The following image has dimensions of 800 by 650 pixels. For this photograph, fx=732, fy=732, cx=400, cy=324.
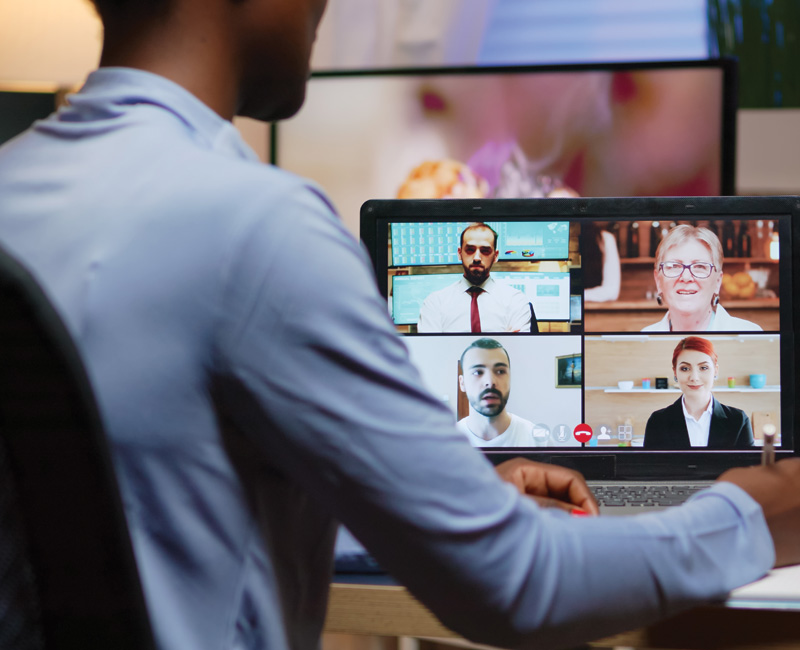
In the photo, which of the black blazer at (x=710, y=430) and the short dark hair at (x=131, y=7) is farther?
the black blazer at (x=710, y=430)

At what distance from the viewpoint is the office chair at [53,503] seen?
30 centimetres

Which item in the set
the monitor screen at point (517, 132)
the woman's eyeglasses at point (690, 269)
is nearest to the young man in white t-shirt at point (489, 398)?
the woman's eyeglasses at point (690, 269)

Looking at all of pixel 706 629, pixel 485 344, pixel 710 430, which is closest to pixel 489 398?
pixel 485 344

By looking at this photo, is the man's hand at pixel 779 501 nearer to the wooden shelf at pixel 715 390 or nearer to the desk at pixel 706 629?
the desk at pixel 706 629

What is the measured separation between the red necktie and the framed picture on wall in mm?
108

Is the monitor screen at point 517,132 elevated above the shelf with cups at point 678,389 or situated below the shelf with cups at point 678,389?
above

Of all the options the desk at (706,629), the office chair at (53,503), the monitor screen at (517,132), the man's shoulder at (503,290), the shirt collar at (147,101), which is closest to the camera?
the office chair at (53,503)

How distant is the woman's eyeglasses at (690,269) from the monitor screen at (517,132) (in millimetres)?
1125

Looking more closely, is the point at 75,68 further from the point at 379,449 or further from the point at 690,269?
the point at 379,449

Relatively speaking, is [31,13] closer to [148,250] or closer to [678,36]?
[678,36]

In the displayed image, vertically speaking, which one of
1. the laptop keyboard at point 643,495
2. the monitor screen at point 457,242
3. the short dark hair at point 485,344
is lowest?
the laptop keyboard at point 643,495

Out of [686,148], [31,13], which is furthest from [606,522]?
[31,13]

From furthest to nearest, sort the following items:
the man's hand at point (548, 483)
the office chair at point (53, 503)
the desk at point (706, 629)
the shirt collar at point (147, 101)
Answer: the man's hand at point (548, 483)
the desk at point (706, 629)
the shirt collar at point (147, 101)
the office chair at point (53, 503)

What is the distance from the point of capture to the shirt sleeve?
348 millimetres
